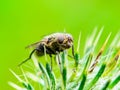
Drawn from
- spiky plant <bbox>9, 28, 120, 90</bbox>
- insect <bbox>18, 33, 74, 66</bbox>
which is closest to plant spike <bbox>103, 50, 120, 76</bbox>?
spiky plant <bbox>9, 28, 120, 90</bbox>

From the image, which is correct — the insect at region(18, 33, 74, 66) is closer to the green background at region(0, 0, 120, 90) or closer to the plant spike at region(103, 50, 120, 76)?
the plant spike at region(103, 50, 120, 76)

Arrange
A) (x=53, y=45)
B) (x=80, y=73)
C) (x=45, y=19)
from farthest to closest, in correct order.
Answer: (x=45, y=19) → (x=53, y=45) → (x=80, y=73)

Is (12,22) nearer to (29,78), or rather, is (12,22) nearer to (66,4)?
(66,4)

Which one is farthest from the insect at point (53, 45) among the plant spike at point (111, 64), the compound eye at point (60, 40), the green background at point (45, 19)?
the green background at point (45, 19)

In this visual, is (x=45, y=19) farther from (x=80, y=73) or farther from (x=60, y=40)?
(x=80, y=73)

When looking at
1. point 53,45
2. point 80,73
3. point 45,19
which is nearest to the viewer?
point 80,73

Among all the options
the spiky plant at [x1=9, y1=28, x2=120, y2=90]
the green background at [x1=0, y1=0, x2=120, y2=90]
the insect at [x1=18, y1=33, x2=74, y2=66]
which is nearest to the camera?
the spiky plant at [x1=9, y1=28, x2=120, y2=90]

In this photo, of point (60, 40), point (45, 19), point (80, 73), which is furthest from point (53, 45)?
point (45, 19)
